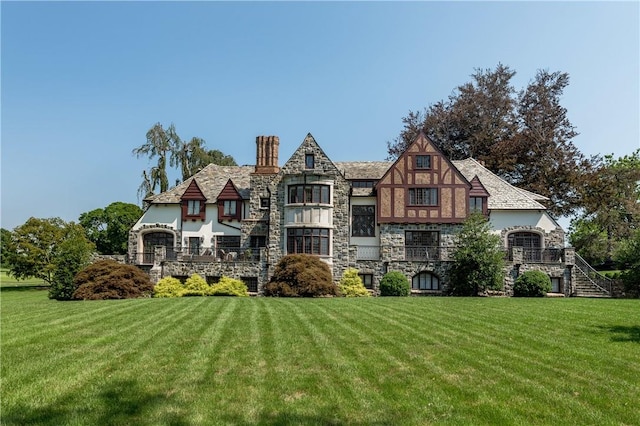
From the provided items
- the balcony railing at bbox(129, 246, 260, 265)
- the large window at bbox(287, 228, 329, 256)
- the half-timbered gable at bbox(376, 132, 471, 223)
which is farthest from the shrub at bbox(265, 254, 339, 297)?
the half-timbered gable at bbox(376, 132, 471, 223)

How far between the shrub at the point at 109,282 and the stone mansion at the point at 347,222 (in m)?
4.33

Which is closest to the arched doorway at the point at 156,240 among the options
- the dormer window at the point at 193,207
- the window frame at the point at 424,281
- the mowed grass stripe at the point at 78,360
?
the dormer window at the point at 193,207

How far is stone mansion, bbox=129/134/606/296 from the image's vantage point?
31.1m

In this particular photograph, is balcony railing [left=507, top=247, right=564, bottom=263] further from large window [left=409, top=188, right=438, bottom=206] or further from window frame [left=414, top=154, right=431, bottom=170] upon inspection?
window frame [left=414, top=154, right=431, bottom=170]

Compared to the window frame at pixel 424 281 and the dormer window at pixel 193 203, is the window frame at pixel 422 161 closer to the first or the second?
the window frame at pixel 424 281

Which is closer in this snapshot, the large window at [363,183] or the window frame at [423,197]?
the window frame at [423,197]

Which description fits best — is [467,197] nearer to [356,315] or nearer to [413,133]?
[413,133]

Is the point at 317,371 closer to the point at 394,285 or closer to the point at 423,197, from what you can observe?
the point at 394,285

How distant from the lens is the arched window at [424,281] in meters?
31.2

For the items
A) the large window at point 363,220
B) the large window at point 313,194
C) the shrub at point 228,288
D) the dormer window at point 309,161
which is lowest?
the shrub at point 228,288

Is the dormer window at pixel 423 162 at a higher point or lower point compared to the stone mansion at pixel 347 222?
higher

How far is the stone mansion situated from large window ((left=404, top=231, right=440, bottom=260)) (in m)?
0.07

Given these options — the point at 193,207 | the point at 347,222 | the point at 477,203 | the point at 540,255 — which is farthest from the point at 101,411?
the point at 477,203

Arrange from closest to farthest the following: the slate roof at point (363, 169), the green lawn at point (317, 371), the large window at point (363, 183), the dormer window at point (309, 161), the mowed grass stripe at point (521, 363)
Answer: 1. the green lawn at point (317, 371)
2. the mowed grass stripe at point (521, 363)
3. the dormer window at point (309, 161)
4. the large window at point (363, 183)
5. the slate roof at point (363, 169)
